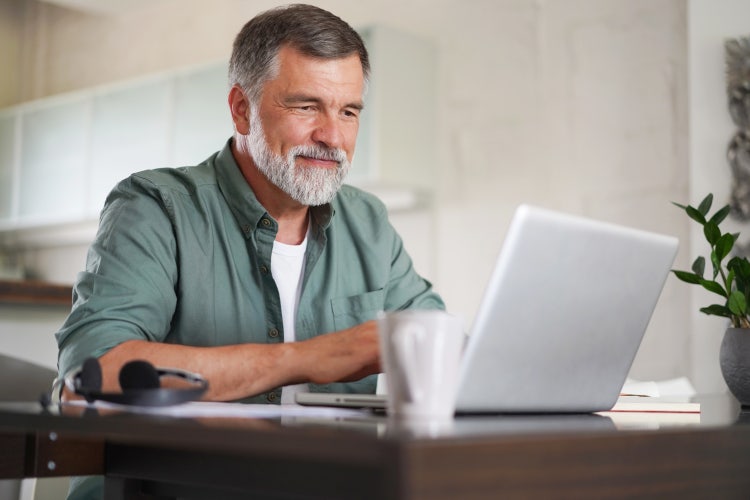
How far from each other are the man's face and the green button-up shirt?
75 millimetres

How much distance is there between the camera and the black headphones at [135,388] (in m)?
0.89

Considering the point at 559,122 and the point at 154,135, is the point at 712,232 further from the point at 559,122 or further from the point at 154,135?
the point at 154,135

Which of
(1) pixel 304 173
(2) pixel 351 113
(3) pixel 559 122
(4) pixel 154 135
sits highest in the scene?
(4) pixel 154 135

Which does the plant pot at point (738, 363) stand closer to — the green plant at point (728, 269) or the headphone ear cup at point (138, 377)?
the green plant at point (728, 269)

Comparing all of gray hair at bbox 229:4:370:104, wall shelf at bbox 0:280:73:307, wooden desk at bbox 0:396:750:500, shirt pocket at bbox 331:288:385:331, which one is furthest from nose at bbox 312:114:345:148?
wall shelf at bbox 0:280:73:307

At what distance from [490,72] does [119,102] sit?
208 cm

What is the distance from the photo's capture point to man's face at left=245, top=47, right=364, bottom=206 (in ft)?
5.96

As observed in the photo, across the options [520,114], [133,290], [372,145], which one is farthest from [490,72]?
[133,290]

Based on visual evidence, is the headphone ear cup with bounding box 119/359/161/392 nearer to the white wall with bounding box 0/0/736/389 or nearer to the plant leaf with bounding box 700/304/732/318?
the plant leaf with bounding box 700/304/732/318

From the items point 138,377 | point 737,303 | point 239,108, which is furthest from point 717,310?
point 239,108

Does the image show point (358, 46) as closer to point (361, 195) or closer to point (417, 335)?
point (361, 195)

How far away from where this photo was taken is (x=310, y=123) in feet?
6.03

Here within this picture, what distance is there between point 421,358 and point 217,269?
38.1 inches

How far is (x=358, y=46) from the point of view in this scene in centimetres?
186
